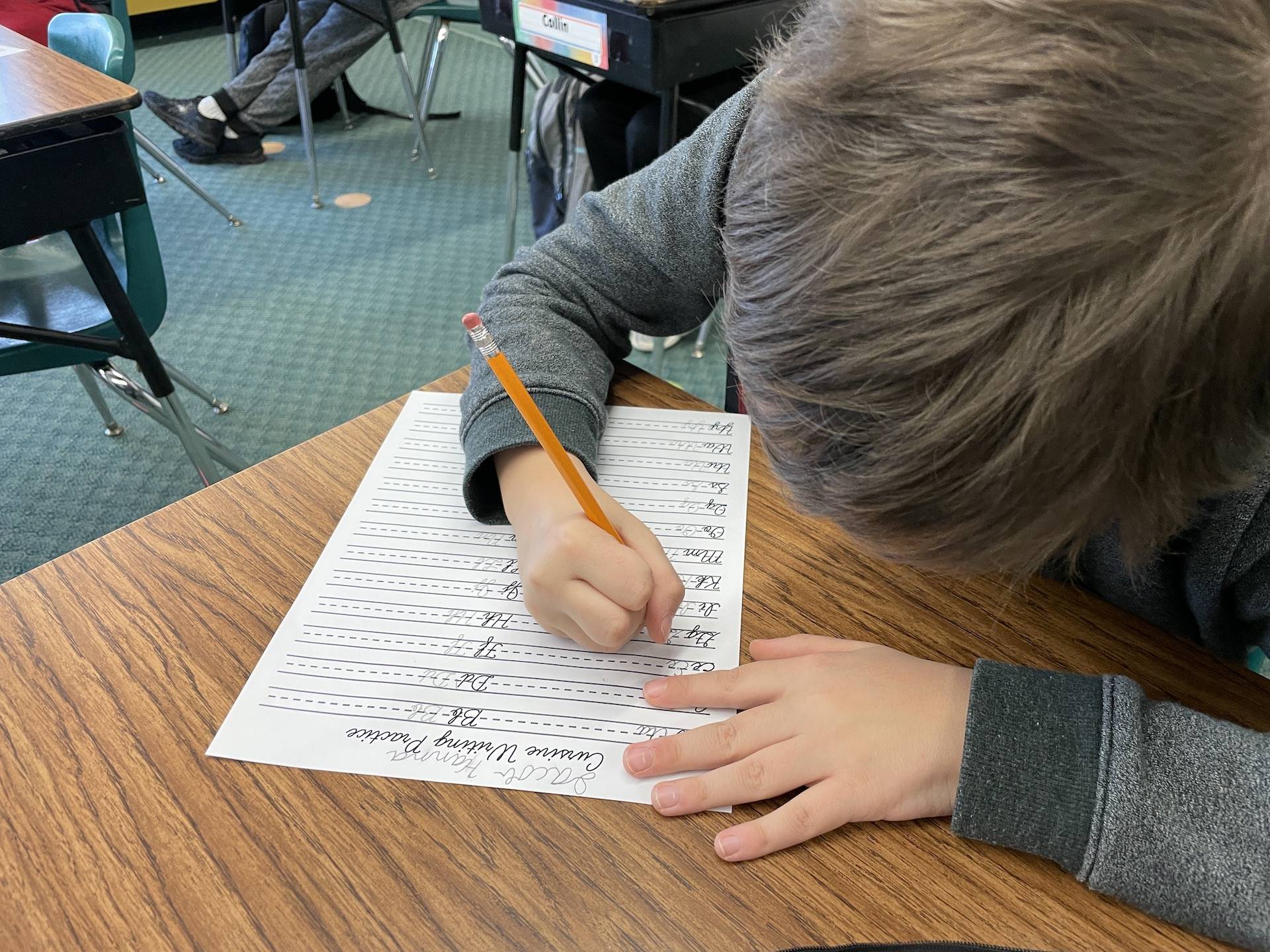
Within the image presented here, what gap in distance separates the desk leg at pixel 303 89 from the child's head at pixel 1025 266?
7.66ft

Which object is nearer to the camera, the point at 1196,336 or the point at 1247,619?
the point at 1196,336

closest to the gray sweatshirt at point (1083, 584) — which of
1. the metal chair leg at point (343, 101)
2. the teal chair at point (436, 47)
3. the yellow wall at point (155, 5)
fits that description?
the teal chair at point (436, 47)

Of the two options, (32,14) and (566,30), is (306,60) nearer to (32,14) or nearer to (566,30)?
(32,14)

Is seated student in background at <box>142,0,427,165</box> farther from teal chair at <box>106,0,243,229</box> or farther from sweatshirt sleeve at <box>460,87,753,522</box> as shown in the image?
sweatshirt sleeve at <box>460,87,753,522</box>

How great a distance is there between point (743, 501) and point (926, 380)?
274 millimetres

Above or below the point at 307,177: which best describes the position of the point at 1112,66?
above

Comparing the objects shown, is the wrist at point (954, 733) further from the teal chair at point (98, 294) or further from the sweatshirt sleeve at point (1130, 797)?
the teal chair at point (98, 294)

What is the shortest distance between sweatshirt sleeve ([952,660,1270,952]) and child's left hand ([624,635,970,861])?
20 mm

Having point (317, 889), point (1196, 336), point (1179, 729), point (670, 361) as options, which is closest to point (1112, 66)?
point (1196, 336)

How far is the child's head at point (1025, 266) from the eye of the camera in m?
0.31

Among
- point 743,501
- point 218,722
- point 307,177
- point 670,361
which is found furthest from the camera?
point 307,177

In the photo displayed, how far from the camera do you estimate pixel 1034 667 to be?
18.6 inches

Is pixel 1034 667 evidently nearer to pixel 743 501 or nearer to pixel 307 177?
pixel 743 501

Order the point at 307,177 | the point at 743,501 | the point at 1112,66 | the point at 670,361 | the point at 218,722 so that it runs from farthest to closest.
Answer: the point at 307,177 → the point at 670,361 → the point at 743,501 → the point at 218,722 → the point at 1112,66
